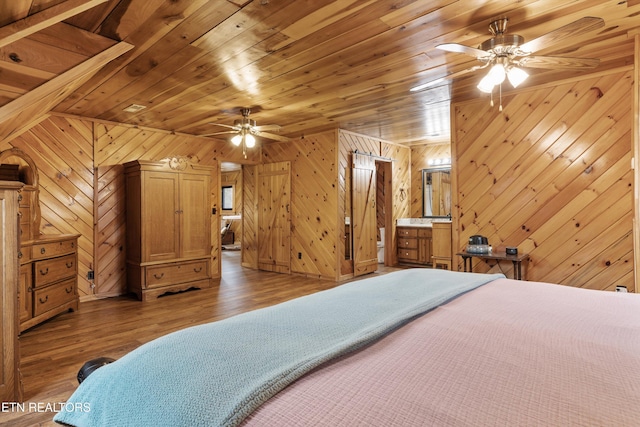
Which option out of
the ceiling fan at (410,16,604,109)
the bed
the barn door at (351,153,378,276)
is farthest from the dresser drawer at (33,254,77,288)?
the ceiling fan at (410,16,604,109)

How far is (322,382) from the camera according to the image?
82 cm

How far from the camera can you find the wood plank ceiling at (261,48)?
213cm

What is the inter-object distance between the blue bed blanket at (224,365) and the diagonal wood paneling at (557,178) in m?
2.89

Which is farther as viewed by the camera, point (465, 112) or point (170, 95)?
point (465, 112)

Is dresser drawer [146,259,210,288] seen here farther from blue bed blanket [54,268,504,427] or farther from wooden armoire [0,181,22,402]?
blue bed blanket [54,268,504,427]

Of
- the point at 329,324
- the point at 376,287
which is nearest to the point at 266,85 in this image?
the point at 376,287

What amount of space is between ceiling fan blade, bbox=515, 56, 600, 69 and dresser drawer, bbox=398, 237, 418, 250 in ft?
15.0

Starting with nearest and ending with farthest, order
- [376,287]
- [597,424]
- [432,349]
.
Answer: [597,424] < [432,349] < [376,287]

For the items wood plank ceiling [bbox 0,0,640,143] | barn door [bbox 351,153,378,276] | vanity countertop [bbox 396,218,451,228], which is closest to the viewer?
wood plank ceiling [bbox 0,0,640,143]

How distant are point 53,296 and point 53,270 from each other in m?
0.28

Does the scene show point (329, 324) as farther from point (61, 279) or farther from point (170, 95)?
point (61, 279)

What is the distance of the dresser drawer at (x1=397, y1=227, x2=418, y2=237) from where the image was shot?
683cm

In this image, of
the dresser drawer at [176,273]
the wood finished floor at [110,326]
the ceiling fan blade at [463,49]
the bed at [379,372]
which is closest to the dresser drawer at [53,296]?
the wood finished floor at [110,326]

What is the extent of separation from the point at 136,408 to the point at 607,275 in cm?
400
